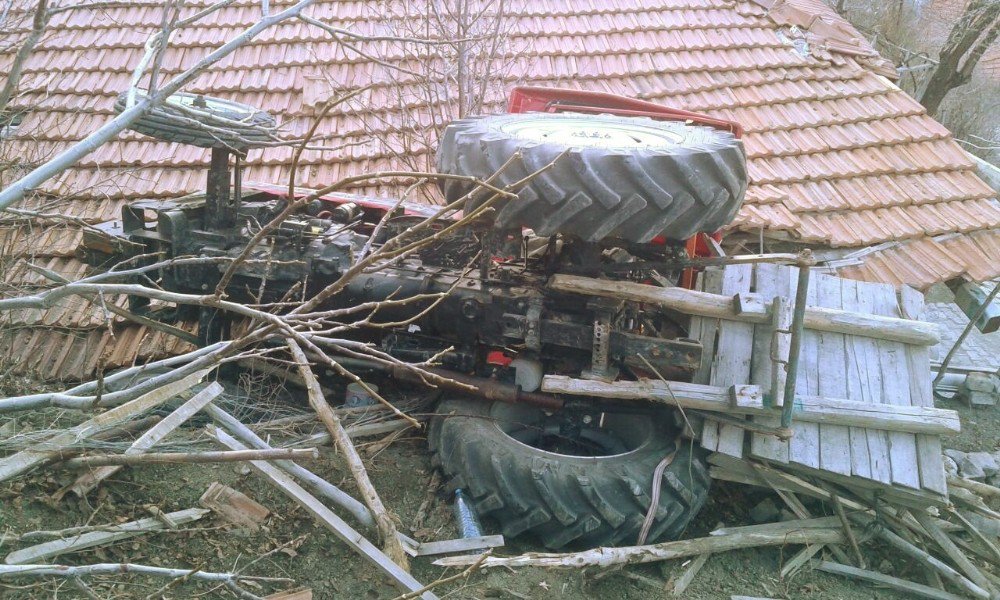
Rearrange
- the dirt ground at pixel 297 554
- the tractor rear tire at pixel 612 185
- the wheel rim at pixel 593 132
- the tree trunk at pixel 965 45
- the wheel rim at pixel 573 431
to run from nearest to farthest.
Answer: the dirt ground at pixel 297 554, the tractor rear tire at pixel 612 185, the wheel rim at pixel 593 132, the wheel rim at pixel 573 431, the tree trunk at pixel 965 45

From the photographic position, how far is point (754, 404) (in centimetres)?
353

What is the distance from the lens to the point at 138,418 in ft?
11.5

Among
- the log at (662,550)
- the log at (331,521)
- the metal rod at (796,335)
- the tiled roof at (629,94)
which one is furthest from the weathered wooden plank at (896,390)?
the log at (331,521)

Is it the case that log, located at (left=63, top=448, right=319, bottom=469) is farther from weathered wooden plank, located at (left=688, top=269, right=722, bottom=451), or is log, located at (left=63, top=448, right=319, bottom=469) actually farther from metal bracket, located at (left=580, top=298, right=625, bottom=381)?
weathered wooden plank, located at (left=688, top=269, right=722, bottom=451)

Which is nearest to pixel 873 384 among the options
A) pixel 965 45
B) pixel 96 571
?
pixel 96 571

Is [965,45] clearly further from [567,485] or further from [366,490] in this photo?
[366,490]

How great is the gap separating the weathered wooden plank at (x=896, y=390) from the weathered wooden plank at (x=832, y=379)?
0.20 metres

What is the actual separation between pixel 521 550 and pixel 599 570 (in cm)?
37

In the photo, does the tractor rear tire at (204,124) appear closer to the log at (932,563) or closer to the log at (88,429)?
the log at (88,429)

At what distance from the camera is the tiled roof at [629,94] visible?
658 centimetres

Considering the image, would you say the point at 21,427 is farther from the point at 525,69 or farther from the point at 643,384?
the point at 525,69

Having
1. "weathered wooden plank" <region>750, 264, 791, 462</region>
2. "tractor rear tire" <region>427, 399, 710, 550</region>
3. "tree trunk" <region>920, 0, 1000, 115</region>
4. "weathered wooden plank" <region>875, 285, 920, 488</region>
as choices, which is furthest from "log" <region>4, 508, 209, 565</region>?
"tree trunk" <region>920, 0, 1000, 115</region>

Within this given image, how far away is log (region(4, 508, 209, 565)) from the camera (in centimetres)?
266

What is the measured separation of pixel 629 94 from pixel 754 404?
4707mm
